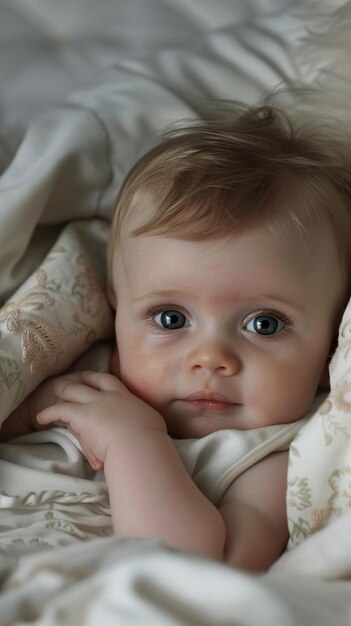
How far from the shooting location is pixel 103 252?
4.72 feet

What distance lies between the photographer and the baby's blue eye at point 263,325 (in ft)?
3.71

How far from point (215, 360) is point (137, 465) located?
15 centimetres

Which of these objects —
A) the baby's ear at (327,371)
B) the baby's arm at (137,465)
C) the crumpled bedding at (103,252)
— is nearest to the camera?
the crumpled bedding at (103,252)

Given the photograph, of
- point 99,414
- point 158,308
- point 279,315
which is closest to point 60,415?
point 99,414

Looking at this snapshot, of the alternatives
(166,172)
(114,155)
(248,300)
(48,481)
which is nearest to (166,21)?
(114,155)

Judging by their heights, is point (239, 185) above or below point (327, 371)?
above

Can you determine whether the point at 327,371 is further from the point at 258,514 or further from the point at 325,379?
the point at 258,514

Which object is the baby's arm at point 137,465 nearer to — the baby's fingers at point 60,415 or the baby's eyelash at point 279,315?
the baby's fingers at point 60,415

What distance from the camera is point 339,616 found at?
69 cm

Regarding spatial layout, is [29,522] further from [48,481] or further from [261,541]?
[261,541]

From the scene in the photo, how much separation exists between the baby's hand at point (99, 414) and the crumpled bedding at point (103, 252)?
1.4 inches

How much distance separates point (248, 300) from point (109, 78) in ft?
2.02

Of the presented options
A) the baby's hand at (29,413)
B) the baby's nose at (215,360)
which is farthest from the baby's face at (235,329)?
the baby's hand at (29,413)

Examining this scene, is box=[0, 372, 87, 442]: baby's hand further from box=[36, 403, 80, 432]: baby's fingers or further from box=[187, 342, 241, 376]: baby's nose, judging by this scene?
box=[187, 342, 241, 376]: baby's nose
